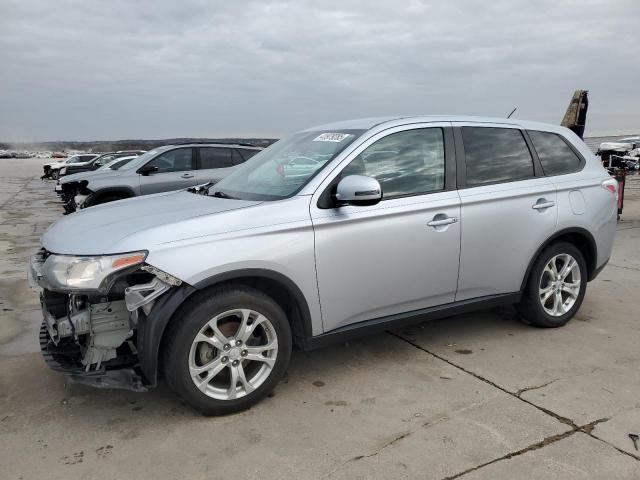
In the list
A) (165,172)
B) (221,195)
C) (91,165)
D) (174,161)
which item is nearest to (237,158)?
(174,161)

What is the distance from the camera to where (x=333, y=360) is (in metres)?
4.07

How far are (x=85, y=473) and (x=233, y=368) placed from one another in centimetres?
91

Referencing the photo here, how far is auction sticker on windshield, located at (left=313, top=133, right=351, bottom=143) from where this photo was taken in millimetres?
3836

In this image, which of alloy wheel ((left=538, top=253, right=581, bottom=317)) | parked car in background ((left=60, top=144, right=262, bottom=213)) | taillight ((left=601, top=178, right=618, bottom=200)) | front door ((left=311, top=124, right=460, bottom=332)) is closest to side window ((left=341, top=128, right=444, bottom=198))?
front door ((left=311, top=124, right=460, bottom=332))

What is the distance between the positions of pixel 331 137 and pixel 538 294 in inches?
82.5

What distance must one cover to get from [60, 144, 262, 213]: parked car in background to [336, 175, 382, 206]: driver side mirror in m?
7.07

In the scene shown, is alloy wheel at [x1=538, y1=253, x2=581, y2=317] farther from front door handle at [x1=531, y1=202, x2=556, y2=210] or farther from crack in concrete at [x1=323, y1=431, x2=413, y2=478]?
crack in concrete at [x1=323, y1=431, x2=413, y2=478]

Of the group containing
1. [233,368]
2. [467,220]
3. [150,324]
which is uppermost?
[467,220]

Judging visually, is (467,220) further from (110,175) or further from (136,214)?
(110,175)

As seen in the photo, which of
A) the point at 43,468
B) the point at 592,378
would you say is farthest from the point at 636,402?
the point at 43,468

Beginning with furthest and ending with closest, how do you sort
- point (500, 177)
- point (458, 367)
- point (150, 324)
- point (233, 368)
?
1. point (500, 177)
2. point (458, 367)
3. point (233, 368)
4. point (150, 324)

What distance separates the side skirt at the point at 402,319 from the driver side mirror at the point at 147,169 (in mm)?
7653

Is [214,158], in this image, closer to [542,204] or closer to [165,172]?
[165,172]

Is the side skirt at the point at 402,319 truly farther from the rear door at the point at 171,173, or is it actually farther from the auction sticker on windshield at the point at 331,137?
the rear door at the point at 171,173
